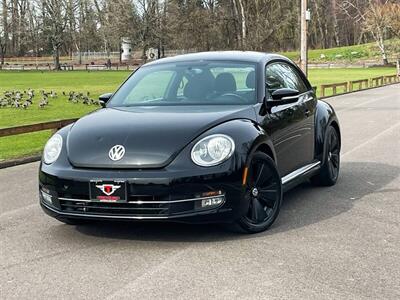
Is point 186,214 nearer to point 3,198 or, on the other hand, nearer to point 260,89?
point 260,89

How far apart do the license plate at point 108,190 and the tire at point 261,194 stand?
1007mm

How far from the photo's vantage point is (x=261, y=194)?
5.57 meters

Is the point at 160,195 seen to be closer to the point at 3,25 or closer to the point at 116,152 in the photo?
the point at 116,152

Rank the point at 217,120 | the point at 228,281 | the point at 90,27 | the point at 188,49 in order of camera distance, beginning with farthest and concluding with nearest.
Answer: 1. the point at 90,27
2. the point at 188,49
3. the point at 217,120
4. the point at 228,281

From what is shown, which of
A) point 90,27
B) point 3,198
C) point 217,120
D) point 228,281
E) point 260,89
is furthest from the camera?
point 90,27

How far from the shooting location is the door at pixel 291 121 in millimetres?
6137

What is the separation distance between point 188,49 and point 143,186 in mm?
78347

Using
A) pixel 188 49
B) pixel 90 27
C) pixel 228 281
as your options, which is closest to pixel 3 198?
pixel 228 281

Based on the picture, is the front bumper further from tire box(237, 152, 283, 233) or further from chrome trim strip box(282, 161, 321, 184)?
chrome trim strip box(282, 161, 321, 184)

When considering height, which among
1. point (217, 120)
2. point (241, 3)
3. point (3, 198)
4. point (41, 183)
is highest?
point (241, 3)

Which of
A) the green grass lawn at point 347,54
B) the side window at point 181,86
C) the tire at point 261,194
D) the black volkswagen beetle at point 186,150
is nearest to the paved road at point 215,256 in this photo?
the tire at point 261,194

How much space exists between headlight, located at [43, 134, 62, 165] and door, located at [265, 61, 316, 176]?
1.93 metres

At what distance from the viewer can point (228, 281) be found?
169 inches

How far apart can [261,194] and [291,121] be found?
1192 mm
